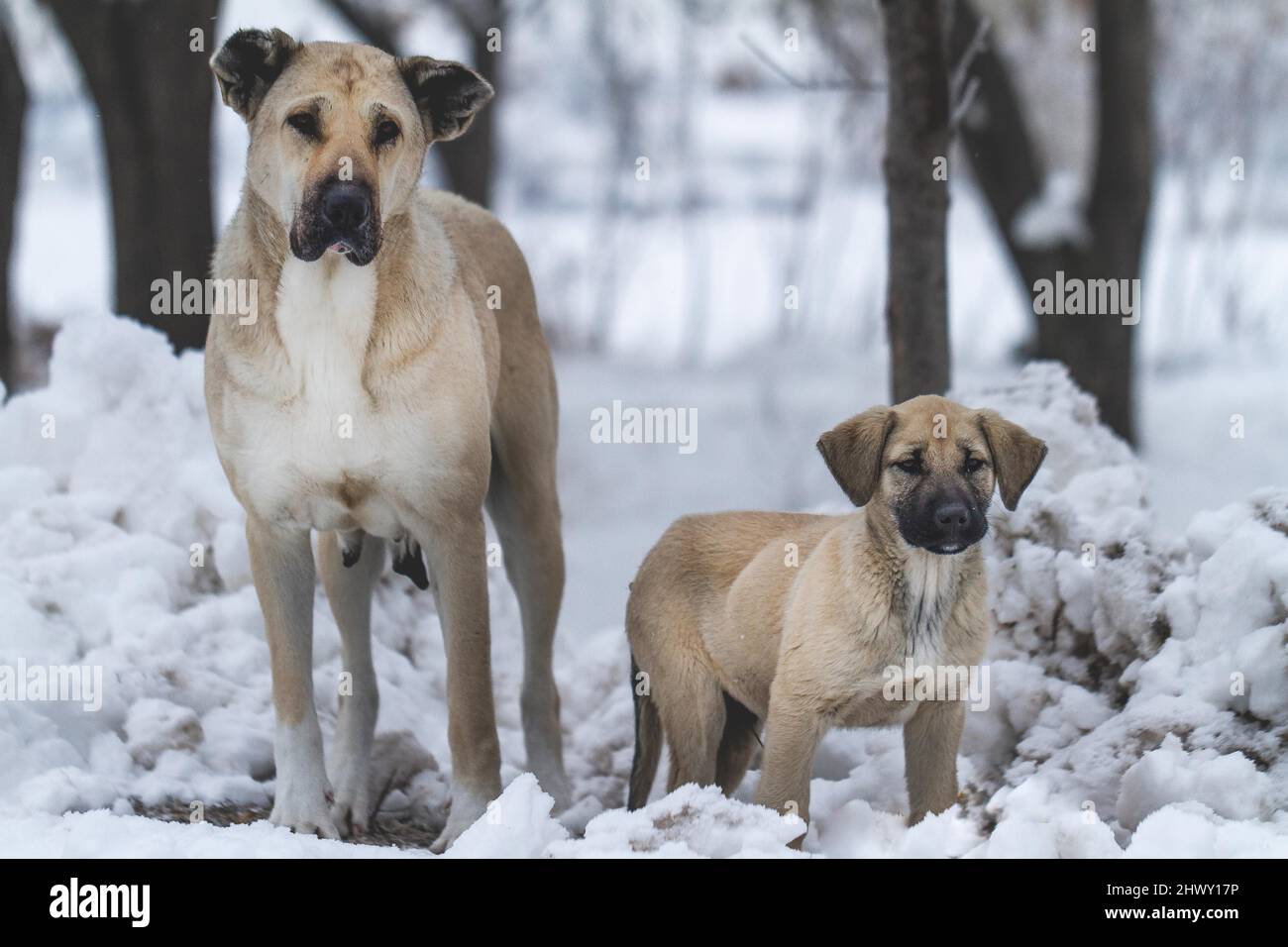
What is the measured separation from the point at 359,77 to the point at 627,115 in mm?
10593

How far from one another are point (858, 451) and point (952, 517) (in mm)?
415

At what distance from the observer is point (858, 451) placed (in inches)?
186

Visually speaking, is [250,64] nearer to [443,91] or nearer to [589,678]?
[443,91]

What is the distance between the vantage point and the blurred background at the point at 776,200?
9461 mm

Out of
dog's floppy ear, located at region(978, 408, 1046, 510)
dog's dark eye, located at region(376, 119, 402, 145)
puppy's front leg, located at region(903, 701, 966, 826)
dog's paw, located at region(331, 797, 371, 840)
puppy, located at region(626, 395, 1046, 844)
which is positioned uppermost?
dog's dark eye, located at region(376, 119, 402, 145)

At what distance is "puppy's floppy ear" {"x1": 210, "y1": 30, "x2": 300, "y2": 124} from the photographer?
188 inches

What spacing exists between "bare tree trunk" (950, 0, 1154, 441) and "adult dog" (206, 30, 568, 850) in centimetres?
665

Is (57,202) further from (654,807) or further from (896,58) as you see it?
(654,807)

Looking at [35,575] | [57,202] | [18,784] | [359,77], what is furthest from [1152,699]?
[57,202]

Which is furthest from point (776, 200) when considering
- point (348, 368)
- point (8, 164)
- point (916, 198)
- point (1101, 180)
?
point (348, 368)

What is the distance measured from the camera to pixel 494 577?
768cm

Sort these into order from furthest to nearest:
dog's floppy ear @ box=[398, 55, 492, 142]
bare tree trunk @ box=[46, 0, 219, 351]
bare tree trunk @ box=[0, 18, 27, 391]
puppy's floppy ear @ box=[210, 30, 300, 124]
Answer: bare tree trunk @ box=[0, 18, 27, 391] < bare tree trunk @ box=[46, 0, 219, 351] < dog's floppy ear @ box=[398, 55, 492, 142] < puppy's floppy ear @ box=[210, 30, 300, 124]

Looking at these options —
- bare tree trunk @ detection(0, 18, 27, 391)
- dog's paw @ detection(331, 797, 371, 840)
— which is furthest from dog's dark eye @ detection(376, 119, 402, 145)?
bare tree trunk @ detection(0, 18, 27, 391)

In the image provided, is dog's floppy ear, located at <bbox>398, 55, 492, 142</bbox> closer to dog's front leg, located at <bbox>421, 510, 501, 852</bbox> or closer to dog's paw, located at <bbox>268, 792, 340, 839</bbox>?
dog's front leg, located at <bbox>421, 510, 501, 852</bbox>
